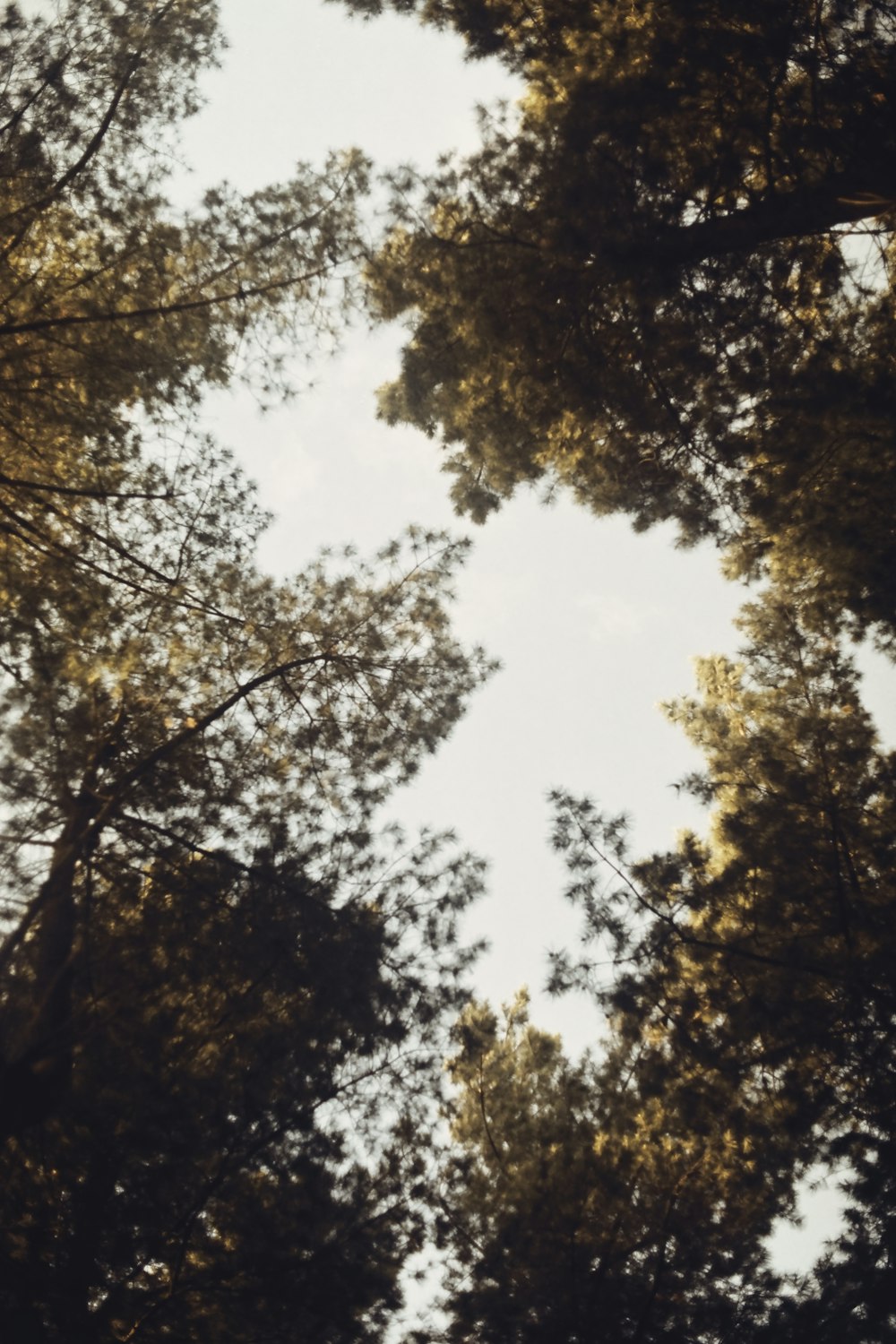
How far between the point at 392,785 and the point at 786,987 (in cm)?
384

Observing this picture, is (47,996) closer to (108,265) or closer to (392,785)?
(392,785)

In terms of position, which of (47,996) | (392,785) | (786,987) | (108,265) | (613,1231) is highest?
(108,265)

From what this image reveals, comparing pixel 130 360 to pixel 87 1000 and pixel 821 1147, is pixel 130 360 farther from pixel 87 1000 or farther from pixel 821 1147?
pixel 821 1147

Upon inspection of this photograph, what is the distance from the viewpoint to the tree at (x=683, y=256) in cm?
484

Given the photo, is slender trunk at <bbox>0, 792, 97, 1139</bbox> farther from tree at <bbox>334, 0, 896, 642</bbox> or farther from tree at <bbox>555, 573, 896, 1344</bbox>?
tree at <bbox>334, 0, 896, 642</bbox>

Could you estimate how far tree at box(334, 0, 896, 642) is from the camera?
4.84 m

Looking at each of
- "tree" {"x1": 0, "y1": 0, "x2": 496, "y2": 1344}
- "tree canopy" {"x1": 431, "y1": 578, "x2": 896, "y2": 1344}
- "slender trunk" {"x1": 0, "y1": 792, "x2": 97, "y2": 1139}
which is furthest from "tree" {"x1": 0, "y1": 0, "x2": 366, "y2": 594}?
"tree canopy" {"x1": 431, "y1": 578, "x2": 896, "y2": 1344}

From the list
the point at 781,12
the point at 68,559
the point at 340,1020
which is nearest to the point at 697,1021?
the point at 340,1020

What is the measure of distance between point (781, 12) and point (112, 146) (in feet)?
17.3

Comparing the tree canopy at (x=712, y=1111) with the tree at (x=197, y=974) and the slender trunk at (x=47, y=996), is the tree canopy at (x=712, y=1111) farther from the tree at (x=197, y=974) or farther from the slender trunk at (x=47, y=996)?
the slender trunk at (x=47, y=996)

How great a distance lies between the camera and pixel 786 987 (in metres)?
5.52

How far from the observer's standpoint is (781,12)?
4.70m

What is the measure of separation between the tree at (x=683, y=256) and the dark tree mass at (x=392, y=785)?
0.10 ft

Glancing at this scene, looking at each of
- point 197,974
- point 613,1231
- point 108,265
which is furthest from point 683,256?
point 613,1231
